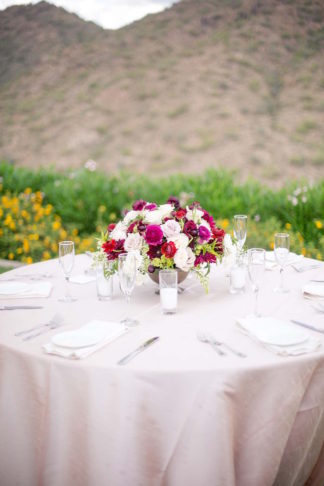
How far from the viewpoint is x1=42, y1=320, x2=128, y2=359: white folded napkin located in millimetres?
1526

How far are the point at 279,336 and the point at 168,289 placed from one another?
0.45 m

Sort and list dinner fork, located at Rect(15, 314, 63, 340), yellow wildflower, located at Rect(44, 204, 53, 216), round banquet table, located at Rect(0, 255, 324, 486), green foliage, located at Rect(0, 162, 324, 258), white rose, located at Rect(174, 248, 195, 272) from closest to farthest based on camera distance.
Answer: round banquet table, located at Rect(0, 255, 324, 486) → dinner fork, located at Rect(15, 314, 63, 340) → white rose, located at Rect(174, 248, 195, 272) → green foliage, located at Rect(0, 162, 324, 258) → yellow wildflower, located at Rect(44, 204, 53, 216)

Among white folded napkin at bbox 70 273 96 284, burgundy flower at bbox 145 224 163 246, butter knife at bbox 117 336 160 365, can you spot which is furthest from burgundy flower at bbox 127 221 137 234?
butter knife at bbox 117 336 160 365

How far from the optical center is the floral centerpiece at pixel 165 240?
1.92 metres

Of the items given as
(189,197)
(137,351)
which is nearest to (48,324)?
(137,351)

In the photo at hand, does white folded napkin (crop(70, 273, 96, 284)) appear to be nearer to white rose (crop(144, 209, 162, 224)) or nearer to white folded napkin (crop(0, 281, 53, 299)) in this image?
white folded napkin (crop(0, 281, 53, 299))

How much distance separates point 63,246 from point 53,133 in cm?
1909

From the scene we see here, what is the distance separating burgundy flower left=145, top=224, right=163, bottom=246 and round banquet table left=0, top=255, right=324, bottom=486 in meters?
0.35

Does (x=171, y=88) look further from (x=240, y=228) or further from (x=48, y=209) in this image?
(x=240, y=228)

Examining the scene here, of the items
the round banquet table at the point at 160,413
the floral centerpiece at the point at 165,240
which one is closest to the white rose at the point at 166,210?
the floral centerpiece at the point at 165,240

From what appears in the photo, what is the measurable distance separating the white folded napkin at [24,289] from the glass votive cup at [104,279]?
25cm

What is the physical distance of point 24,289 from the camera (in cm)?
214

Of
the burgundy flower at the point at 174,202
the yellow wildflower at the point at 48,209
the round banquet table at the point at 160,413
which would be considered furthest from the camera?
the yellow wildflower at the point at 48,209

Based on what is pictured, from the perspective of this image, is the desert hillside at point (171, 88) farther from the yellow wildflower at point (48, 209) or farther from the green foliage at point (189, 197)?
the yellow wildflower at point (48, 209)
